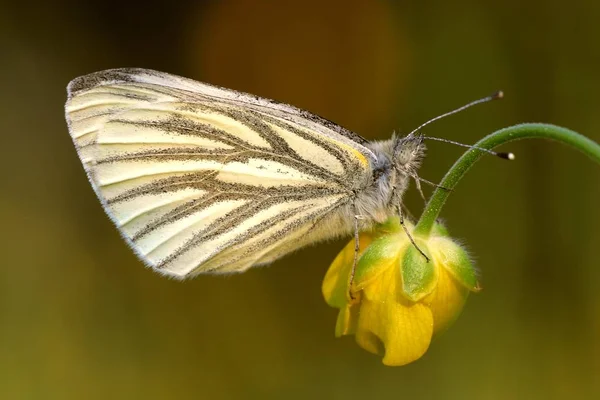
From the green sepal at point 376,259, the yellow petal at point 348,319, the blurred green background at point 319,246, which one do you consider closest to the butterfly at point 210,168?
the green sepal at point 376,259

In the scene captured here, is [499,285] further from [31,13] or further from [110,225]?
[31,13]

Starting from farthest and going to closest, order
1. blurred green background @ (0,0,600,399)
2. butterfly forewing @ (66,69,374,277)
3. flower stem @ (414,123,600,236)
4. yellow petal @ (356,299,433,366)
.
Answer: blurred green background @ (0,0,600,399) < butterfly forewing @ (66,69,374,277) < yellow petal @ (356,299,433,366) < flower stem @ (414,123,600,236)

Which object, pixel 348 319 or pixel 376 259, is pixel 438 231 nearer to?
pixel 376 259

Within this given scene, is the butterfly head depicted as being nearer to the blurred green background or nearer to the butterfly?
the butterfly

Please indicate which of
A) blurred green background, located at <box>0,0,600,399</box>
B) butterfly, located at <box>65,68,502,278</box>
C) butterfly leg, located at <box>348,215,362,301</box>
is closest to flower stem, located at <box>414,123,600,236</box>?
butterfly leg, located at <box>348,215,362,301</box>

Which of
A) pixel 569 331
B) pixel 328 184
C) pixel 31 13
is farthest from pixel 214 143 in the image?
pixel 31 13

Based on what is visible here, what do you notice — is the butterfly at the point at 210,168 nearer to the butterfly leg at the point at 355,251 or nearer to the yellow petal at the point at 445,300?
the butterfly leg at the point at 355,251
